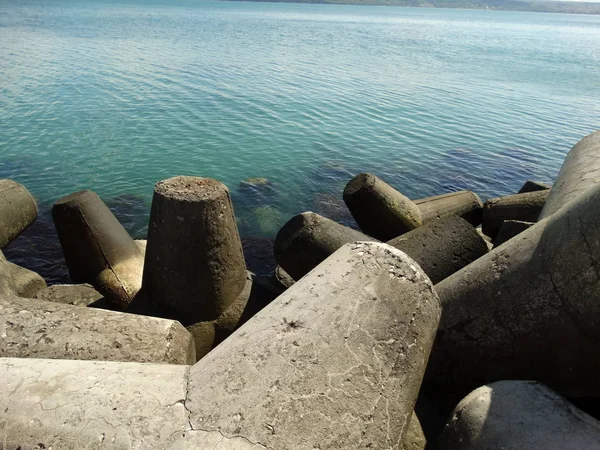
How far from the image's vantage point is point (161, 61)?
3069 centimetres

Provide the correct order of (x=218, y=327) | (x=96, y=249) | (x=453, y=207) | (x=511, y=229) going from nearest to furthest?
(x=218, y=327)
(x=511, y=229)
(x=96, y=249)
(x=453, y=207)

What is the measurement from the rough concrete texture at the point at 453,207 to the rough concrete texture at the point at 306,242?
11.3 ft

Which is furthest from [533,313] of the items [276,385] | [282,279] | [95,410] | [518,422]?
[282,279]

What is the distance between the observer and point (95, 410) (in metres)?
2.51

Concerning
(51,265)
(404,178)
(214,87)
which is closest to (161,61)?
(214,87)

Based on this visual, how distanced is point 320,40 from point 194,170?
39392 millimetres

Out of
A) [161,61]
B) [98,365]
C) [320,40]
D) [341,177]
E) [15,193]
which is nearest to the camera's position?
[98,365]

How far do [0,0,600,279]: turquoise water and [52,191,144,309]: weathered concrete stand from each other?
2.89 meters

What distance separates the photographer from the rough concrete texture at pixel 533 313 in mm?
3713

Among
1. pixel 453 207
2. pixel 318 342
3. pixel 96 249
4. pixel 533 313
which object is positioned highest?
pixel 318 342

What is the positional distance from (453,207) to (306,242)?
15.2 ft

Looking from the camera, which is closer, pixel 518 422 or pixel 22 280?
pixel 518 422

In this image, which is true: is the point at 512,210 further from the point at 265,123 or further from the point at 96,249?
the point at 265,123

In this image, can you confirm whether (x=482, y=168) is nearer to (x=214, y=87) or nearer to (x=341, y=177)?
(x=341, y=177)
